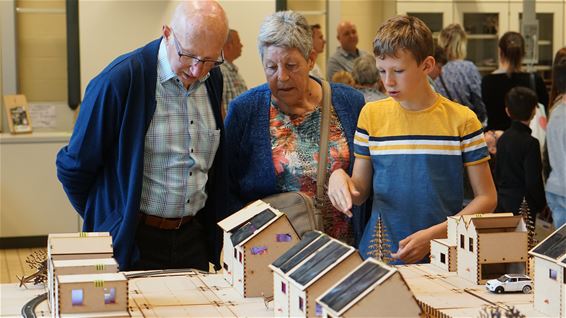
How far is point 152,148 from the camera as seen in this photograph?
3.21 metres

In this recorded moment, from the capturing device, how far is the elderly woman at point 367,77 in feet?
20.6

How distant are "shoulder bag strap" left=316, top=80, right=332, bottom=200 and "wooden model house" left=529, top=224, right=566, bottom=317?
110 centimetres

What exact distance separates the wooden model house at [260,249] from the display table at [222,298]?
0.14 feet

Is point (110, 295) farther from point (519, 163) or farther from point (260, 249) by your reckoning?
point (519, 163)

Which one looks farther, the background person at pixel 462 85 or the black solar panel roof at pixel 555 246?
the background person at pixel 462 85

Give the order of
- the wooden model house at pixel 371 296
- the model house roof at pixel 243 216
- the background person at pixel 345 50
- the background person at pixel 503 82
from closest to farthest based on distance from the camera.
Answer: the wooden model house at pixel 371 296 → the model house roof at pixel 243 216 → the background person at pixel 503 82 → the background person at pixel 345 50

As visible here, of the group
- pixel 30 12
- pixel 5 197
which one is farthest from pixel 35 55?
pixel 5 197

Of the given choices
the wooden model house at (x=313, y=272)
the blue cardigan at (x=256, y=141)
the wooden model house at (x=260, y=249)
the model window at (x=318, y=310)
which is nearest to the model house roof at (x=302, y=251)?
the wooden model house at (x=313, y=272)

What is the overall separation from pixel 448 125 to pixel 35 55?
249 inches

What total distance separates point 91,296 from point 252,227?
612 mm

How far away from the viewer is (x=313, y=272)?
2129mm

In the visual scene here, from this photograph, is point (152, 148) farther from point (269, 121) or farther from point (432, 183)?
point (432, 183)

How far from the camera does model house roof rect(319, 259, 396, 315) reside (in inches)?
75.6

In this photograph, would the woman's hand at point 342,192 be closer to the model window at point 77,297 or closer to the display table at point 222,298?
the display table at point 222,298
